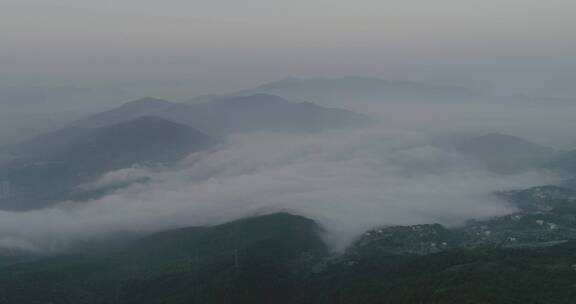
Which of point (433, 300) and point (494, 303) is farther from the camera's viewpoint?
point (433, 300)

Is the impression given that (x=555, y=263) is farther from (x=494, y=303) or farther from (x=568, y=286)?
(x=494, y=303)

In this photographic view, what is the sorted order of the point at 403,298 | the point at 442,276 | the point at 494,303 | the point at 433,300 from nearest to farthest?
the point at 494,303
the point at 433,300
the point at 403,298
the point at 442,276

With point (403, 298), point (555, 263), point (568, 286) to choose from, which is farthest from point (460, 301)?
point (555, 263)

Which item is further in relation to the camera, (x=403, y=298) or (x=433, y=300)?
(x=403, y=298)

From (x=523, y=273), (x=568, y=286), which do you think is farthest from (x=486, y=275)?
(x=568, y=286)

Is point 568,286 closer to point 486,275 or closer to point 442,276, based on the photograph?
point 486,275

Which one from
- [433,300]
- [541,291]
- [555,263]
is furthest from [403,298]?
[555,263]

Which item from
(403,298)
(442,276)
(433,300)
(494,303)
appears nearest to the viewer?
(494,303)
